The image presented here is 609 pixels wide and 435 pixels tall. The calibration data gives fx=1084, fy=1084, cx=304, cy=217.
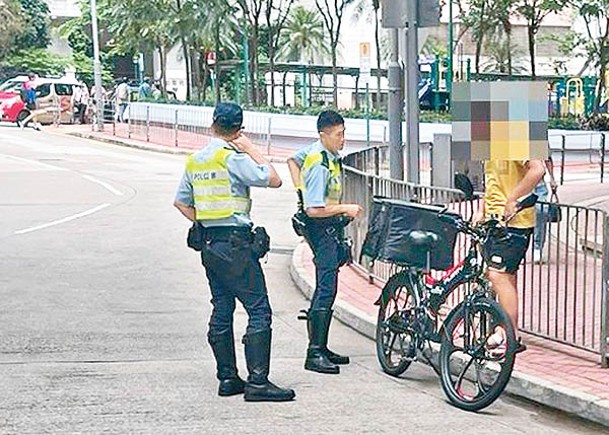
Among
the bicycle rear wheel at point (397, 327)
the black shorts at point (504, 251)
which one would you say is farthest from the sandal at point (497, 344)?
the bicycle rear wheel at point (397, 327)

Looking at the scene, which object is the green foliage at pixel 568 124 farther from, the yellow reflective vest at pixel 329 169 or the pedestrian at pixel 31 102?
the yellow reflective vest at pixel 329 169

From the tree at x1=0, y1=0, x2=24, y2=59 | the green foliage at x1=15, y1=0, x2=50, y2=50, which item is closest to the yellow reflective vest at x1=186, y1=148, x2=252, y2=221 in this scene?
the tree at x1=0, y1=0, x2=24, y2=59

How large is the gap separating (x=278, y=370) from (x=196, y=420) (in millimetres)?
1427

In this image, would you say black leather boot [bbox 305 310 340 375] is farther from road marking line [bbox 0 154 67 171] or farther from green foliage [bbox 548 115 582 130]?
green foliage [bbox 548 115 582 130]

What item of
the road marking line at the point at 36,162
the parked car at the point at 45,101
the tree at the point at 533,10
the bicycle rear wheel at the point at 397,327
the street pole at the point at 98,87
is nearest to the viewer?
the bicycle rear wheel at the point at 397,327

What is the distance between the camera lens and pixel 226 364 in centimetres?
707

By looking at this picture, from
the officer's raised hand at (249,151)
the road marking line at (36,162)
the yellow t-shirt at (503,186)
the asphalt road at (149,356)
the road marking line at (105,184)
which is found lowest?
the road marking line at (105,184)

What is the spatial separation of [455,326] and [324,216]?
123 cm

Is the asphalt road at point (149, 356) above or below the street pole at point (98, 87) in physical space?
below

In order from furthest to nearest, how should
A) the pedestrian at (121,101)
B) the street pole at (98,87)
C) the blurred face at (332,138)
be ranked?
the pedestrian at (121,101), the street pole at (98,87), the blurred face at (332,138)

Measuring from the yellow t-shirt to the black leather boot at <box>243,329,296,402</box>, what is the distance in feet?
5.82

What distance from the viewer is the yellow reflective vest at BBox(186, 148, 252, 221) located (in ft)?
22.3

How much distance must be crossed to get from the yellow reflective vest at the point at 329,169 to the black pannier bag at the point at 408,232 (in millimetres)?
372

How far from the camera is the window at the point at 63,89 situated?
41844 millimetres
